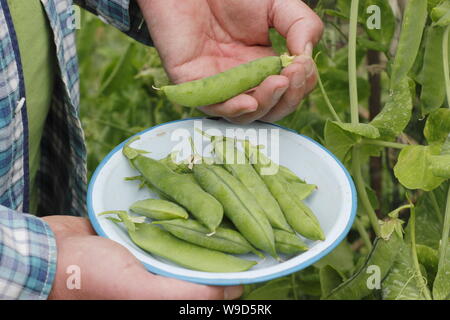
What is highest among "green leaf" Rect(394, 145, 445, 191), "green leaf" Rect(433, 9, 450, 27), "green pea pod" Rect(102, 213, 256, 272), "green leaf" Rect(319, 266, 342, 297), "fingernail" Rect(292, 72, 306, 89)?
"green leaf" Rect(433, 9, 450, 27)

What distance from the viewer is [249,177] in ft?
3.85

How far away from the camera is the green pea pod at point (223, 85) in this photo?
1.21m

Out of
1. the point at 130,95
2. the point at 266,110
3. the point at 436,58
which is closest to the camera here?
the point at 436,58

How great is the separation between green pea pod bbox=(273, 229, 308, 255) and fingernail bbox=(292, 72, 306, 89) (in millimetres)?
315

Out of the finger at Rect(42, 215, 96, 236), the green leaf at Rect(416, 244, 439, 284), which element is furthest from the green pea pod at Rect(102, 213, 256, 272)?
the green leaf at Rect(416, 244, 439, 284)

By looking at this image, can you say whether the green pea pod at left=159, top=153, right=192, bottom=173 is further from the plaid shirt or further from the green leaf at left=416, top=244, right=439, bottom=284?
the green leaf at left=416, top=244, right=439, bottom=284

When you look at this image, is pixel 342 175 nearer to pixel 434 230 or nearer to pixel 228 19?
pixel 434 230

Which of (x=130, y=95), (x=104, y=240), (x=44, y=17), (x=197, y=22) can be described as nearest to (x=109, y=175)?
(x=104, y=240)

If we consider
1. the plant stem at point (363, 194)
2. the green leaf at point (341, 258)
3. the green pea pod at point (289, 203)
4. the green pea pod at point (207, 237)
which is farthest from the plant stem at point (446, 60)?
the green leaf at point (341, 258)

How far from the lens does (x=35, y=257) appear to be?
98cm

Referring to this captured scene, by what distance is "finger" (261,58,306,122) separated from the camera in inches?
→ 47.0

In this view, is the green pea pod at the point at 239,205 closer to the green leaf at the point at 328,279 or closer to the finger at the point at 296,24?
the green leaf at the point at 328,279
